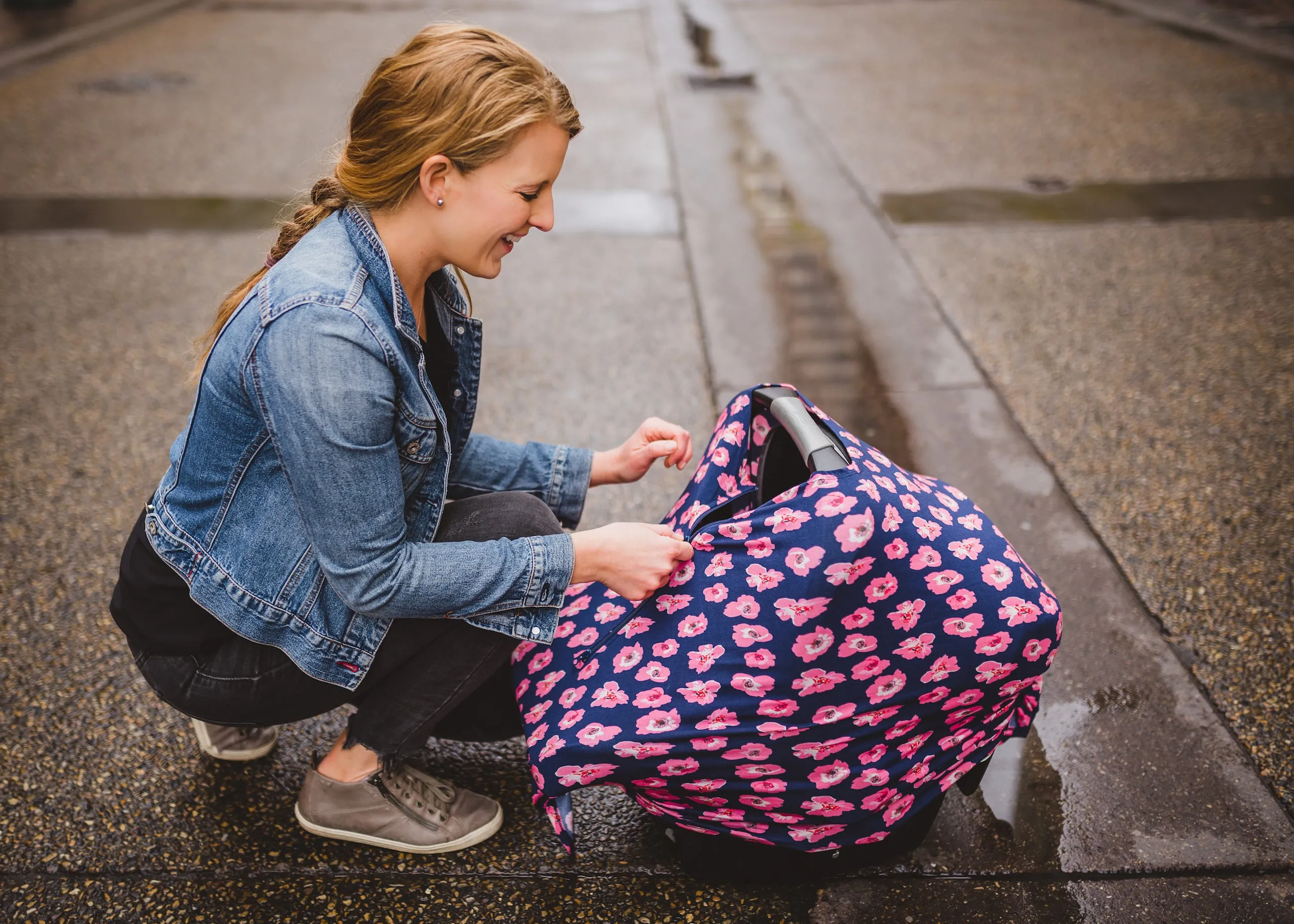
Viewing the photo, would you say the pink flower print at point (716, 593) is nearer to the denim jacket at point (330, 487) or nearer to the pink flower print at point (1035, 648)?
the denim jacket at point (330, 487)

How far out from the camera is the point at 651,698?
5.00 feet

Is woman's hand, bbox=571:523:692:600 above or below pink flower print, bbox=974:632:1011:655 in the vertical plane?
above

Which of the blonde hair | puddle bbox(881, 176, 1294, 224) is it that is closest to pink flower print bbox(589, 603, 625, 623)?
the blonde hair

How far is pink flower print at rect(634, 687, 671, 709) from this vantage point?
1518 millimetres

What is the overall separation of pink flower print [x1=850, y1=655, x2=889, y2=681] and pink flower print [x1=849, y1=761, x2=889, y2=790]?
16 centimetres

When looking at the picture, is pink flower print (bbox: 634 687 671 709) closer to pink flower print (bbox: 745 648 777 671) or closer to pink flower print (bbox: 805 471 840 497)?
pink flower print (bbox: 745 648 777 671)

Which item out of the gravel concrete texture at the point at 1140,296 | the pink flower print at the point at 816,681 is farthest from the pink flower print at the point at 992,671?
the gravel concrete texture at the point at 1140,296

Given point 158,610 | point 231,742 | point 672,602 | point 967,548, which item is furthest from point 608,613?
point 231,742

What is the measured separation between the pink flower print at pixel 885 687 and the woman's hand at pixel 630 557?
0.35 metres

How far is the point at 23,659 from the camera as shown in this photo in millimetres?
2303

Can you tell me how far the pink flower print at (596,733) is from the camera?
153 cm

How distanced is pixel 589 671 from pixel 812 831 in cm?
47

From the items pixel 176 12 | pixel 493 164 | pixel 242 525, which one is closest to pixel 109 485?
pixel 242 525

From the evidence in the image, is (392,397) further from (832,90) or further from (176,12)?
(176,12)
